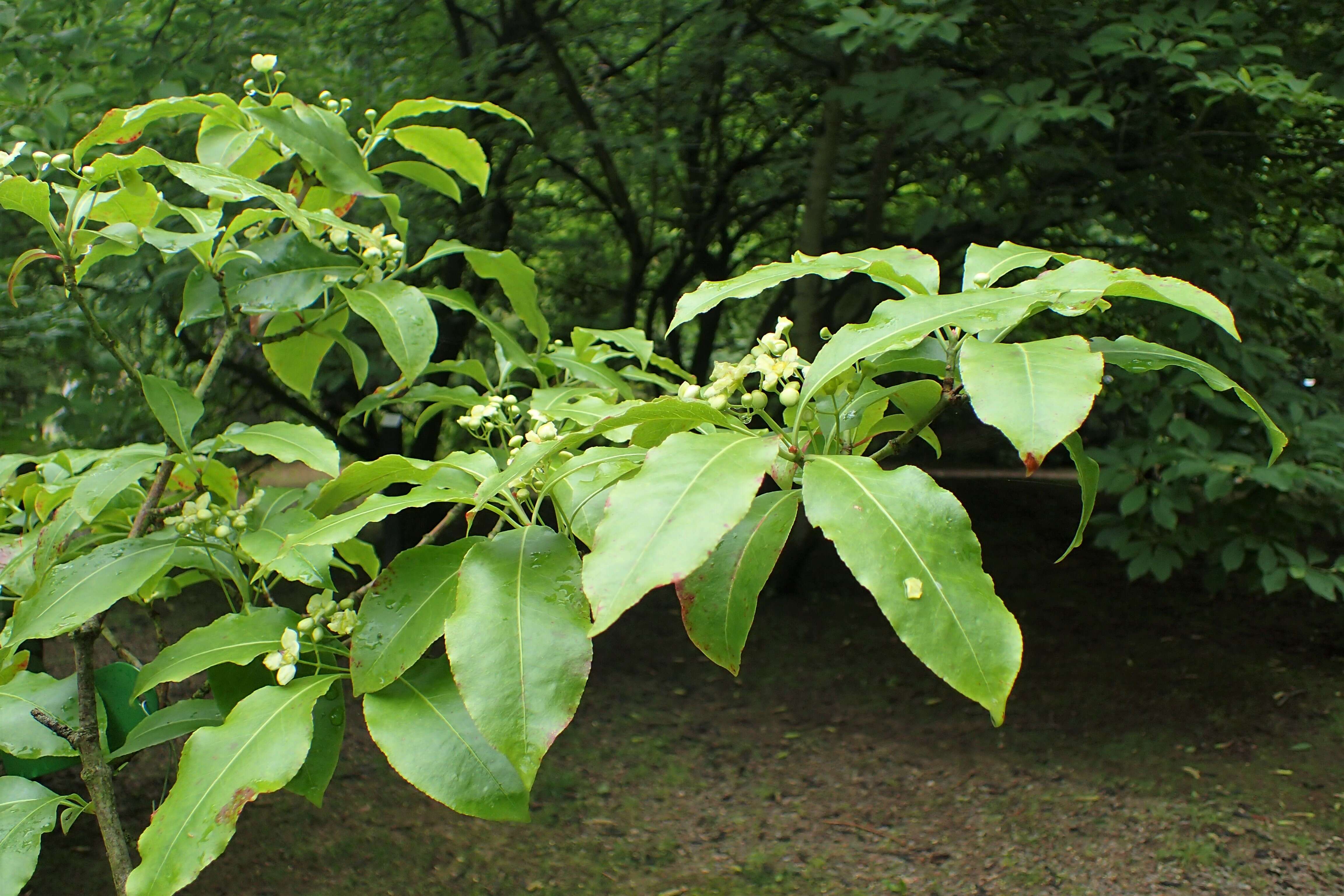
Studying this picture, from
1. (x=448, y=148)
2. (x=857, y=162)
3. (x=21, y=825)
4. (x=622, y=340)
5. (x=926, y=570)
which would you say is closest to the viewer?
(x=926, y=570)

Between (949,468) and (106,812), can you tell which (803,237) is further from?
(106,812)

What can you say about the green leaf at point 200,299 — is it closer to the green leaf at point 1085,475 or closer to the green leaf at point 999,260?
the green leaf at point 999,260

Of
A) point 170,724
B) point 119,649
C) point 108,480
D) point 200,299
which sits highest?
point 200,299

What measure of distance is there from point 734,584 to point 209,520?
0.74 meters

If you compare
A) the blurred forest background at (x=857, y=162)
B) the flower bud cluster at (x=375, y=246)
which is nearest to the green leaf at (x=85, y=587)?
the flower bud cluster at (x=375, y=246)

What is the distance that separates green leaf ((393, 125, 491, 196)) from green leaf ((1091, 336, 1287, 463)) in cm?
84

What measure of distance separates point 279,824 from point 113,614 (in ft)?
7.94

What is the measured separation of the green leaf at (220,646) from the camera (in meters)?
0.92

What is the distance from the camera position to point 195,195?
307 cm

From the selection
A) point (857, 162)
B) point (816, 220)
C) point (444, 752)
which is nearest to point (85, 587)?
point (444, 752)

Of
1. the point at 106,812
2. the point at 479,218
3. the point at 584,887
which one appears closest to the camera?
the point at 106,812

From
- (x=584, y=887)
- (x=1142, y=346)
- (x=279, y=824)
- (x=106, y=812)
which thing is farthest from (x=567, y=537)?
(x=279, y=824)

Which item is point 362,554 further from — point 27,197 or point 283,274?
point 27,197

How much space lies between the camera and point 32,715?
3.64ft
